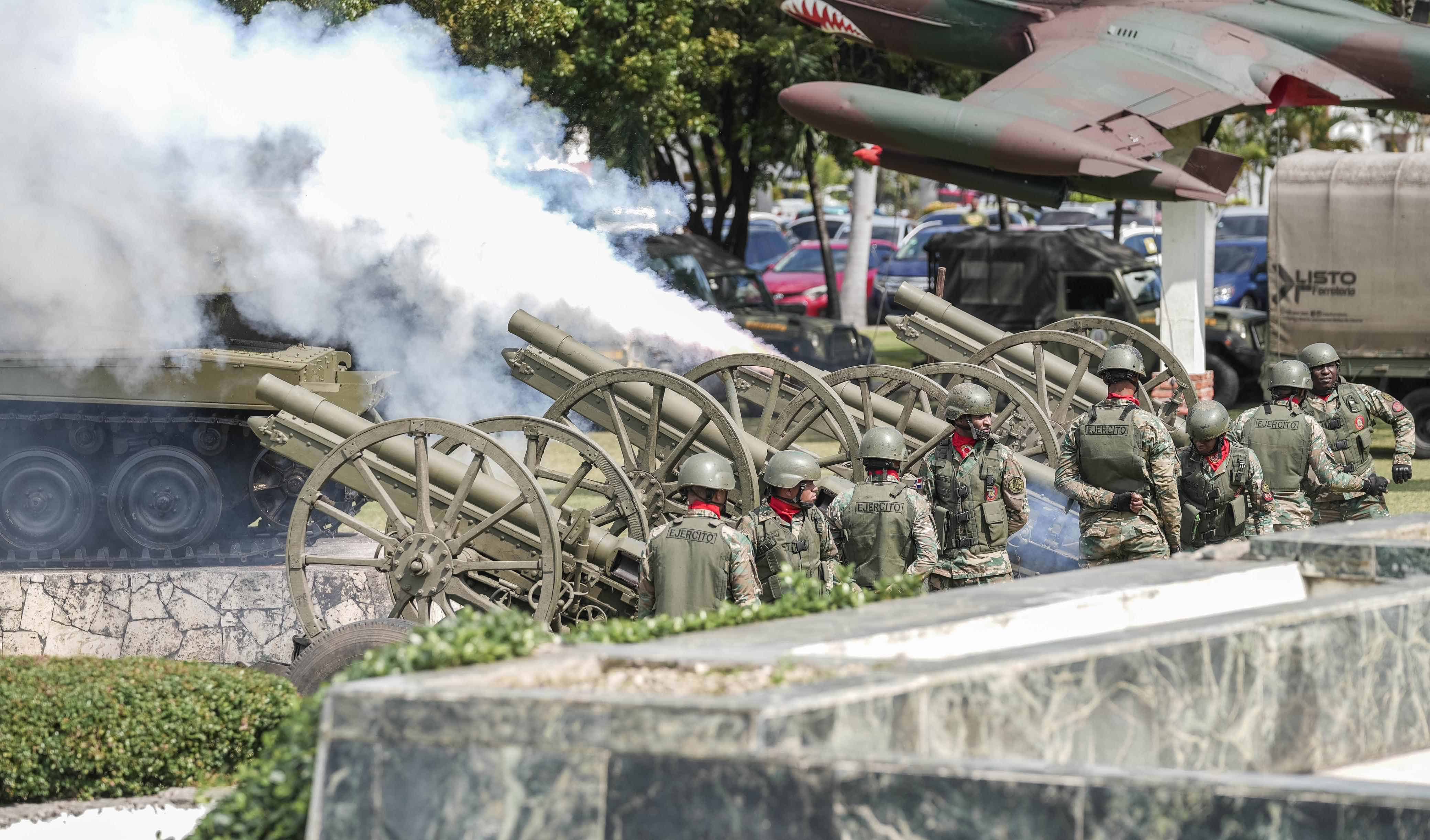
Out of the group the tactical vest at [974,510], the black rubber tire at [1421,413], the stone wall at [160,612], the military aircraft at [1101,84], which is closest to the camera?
the tactical vest at [974,510]

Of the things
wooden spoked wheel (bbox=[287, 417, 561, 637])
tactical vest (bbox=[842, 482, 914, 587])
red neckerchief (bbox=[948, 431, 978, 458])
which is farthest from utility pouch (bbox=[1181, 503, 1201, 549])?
wooden spoked wheel (bbox=[287, 417, 561, 637])

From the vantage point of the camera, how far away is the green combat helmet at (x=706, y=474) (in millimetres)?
8750

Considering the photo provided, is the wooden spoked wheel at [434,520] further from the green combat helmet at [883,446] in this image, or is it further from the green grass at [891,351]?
the green grass at [891,351]

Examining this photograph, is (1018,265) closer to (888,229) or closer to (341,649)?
(341,649)

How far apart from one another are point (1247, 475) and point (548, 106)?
1214 centimetres

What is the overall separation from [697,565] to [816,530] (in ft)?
3.28

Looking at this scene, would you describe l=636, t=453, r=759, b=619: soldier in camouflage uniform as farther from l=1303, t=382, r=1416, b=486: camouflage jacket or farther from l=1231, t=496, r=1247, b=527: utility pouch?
l=1303, t=382, r=1416, b=486: camouflage jacket

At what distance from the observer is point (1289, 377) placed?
11531mm

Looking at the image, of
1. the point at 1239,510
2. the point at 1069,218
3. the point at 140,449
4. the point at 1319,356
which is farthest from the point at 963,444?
the point at 1069,218

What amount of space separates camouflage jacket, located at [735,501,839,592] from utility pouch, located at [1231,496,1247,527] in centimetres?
255

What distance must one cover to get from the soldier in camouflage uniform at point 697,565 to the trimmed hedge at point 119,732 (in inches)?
65.5

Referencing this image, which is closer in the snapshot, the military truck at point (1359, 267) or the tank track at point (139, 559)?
the tank track at point (139, 559)

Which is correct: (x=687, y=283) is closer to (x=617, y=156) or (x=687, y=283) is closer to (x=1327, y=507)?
(x=617, y=156)

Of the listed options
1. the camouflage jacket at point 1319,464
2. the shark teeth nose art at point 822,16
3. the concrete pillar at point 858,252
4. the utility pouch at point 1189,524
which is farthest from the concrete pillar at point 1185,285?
the concrete pillar at point 858,252
